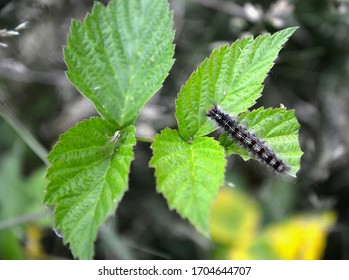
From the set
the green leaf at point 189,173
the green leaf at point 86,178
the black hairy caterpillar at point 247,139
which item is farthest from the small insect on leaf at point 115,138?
the black hairy caterpillar at point 247,139

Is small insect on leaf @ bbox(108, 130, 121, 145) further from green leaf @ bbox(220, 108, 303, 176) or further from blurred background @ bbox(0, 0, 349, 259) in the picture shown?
blurred background @ bbox(0, 0, 349, 259)

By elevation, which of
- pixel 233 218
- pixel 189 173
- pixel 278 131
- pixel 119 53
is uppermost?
pixel 119 53

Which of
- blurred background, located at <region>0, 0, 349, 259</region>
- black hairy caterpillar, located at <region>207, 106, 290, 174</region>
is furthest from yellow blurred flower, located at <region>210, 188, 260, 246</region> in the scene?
black hairy caterpillar, located at <region>207, 106, 290, 174</region>

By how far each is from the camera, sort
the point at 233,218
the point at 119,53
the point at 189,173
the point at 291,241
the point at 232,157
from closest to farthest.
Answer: the point at 189,173, the point at 119,53, the point at 291,241, the point at 233,218, the point at 232,157

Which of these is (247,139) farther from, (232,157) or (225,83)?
(232,157)

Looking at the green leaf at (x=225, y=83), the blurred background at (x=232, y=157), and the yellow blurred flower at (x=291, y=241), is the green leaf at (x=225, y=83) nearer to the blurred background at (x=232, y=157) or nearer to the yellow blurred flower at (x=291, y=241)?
the blurred background at (x=232, y=157)

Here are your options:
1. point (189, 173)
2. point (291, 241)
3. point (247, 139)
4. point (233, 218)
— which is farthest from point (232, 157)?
point (189, 173)

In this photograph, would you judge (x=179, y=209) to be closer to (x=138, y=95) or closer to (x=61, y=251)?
(x=138, y=95)

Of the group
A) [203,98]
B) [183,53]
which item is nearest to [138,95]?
[203,98]
